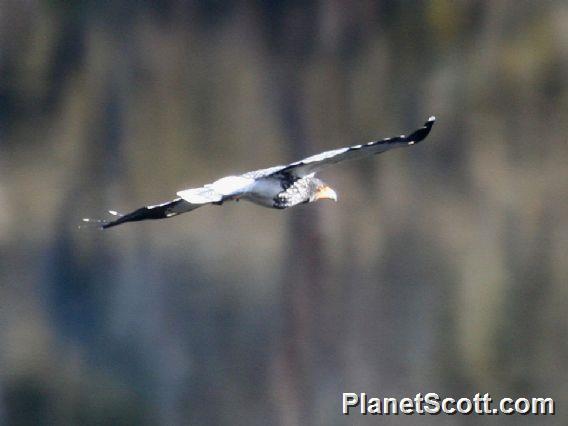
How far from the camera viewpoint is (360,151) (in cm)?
450

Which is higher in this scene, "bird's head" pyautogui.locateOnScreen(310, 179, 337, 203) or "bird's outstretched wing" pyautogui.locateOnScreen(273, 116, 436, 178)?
"bird's head" pyautogui.locateOnScreen(310, 179, 337, 203)

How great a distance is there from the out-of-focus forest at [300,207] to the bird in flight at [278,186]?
185 centimetres

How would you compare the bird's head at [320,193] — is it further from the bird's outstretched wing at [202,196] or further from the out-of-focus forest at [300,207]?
the out-of-focus forest at [300,207]

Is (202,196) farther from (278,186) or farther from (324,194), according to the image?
(324,194)

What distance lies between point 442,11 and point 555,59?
0.78 m

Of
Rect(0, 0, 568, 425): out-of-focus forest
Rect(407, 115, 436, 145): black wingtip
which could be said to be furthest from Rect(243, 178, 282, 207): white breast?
Rect(0, 0, 568, 425): out-of-focus forest

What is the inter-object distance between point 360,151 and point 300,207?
8.26 feet

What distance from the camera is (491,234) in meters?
7.04

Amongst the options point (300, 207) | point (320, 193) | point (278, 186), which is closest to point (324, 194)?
point (320, 193)

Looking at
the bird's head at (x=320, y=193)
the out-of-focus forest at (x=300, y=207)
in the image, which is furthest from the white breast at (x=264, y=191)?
the out-of-focus forest at (x=300, y=207)

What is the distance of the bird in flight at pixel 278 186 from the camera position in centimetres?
447

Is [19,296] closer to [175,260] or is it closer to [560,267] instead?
[175,260]

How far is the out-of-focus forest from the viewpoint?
273 inches

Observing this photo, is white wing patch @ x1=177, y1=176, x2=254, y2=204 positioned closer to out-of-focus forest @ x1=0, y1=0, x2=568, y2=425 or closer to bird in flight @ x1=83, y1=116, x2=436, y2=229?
bird in flight @ x1=83, y1=116, x2=436, y2=229
